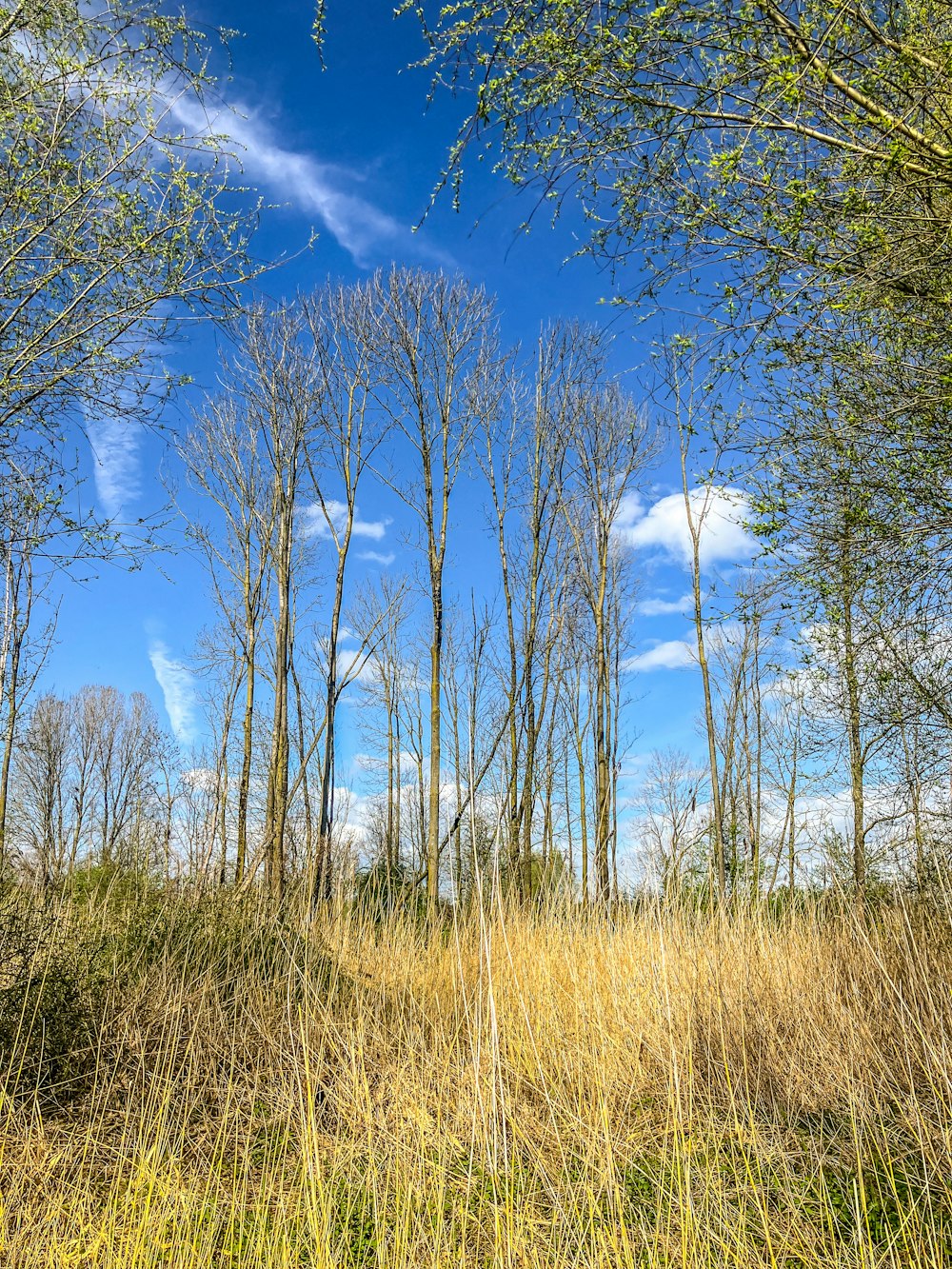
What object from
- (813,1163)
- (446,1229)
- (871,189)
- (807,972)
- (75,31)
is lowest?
(446,1229)

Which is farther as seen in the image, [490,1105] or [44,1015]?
[44,1015]

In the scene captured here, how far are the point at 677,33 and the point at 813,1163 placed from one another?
16.3 ft

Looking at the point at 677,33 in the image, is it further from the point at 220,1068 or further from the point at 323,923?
the point at 323,923

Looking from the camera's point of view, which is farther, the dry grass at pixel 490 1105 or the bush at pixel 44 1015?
the bush at pixel 44 1015

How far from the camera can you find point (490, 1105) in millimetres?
3436

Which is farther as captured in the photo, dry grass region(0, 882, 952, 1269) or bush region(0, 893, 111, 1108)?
bush region(0, 893, 111, 1108)

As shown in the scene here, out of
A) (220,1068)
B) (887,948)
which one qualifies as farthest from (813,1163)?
(220,1068)

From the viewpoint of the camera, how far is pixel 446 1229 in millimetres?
3178

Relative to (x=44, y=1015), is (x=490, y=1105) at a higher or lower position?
lower

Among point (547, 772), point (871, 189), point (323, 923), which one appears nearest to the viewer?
point (871, 189)

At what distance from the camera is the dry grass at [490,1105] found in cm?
273

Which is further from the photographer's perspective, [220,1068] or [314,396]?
[314,396]

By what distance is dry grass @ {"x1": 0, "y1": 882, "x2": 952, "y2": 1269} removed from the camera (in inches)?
108

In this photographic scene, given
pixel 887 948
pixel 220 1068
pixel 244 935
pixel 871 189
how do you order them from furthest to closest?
1. pixel 244 935
2. pixel 887 948
3. pixel 220 1068
4. pixel 871 189
